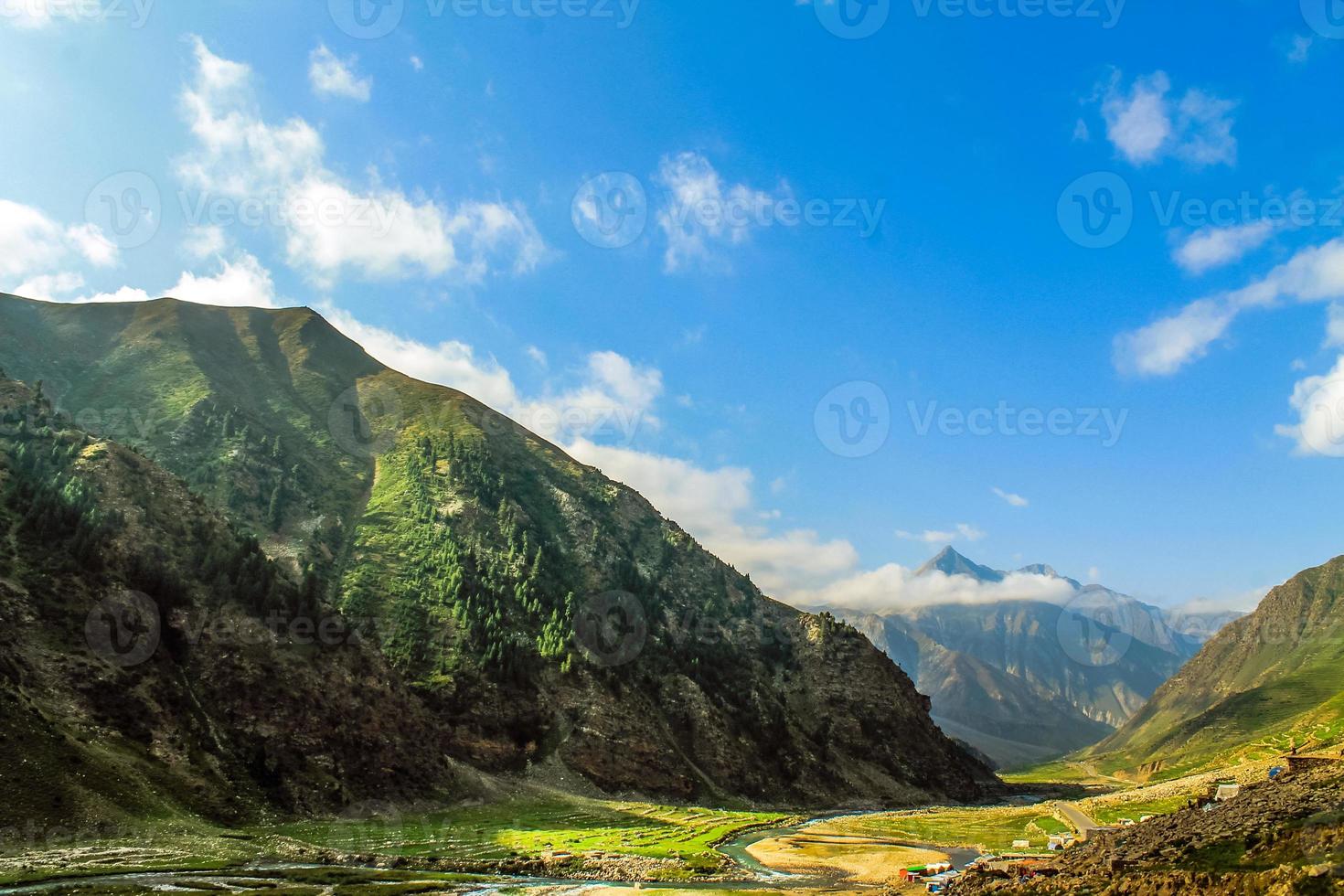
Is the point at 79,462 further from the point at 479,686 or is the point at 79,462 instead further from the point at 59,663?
the point at 479,686

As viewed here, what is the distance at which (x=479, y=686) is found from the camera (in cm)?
15262

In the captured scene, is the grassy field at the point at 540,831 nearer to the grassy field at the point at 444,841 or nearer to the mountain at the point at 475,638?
the grassy field at the point at 444,841

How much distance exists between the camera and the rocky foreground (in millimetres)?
35719

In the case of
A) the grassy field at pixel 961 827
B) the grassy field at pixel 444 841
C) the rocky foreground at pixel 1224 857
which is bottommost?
the grassy field at pixel 961 827

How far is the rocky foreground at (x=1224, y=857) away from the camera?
35719 mm

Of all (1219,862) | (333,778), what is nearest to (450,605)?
(333,778)

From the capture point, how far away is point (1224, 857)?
41031 mm

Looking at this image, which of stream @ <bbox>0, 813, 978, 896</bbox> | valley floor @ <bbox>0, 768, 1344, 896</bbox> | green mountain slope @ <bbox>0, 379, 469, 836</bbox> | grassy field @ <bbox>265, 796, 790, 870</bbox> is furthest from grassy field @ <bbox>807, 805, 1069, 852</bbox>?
green mountain slope @ <bbox>0, 379, 469, 836</bbox>

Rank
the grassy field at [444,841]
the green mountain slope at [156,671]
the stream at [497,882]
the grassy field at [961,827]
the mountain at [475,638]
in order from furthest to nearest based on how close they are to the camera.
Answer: the mountain at [475,638]
the grassy field at [961,827]
the green mountain slope at [156,671]
the grassy field at [444,841]
the stream at [497,882]

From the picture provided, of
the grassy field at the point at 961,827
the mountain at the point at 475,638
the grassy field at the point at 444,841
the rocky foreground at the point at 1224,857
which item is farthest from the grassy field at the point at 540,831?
the rocky foreground at the point at 1224,857

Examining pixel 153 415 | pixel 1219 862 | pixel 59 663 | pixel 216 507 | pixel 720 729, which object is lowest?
pixel 720 729

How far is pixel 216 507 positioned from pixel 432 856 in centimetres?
11763

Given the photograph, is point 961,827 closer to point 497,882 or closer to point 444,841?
point 444,841

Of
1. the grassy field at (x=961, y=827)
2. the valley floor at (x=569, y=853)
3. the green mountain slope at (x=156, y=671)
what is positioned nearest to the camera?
the valley floor at (x=569, y=853)
